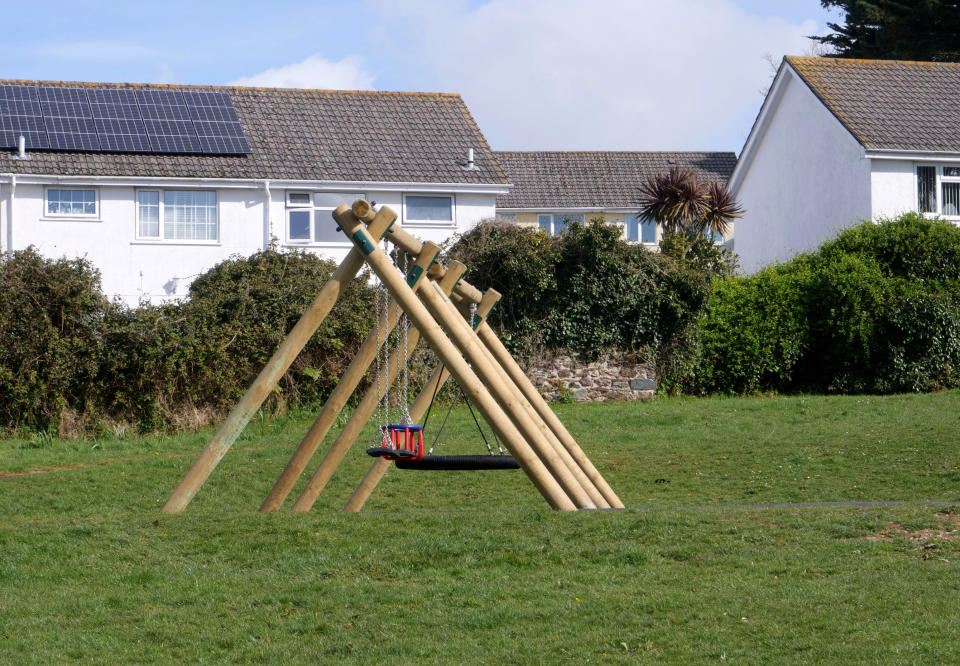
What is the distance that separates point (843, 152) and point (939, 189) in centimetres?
282

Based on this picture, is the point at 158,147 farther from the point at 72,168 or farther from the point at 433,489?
the point at 433,489

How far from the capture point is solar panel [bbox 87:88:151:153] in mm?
28859

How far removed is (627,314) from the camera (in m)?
24.5

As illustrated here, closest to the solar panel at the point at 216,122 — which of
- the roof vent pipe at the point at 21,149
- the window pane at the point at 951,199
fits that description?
the roof vent pipe at the point at 21,149

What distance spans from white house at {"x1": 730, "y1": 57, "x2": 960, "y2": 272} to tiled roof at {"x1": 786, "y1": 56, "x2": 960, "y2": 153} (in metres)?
0.03

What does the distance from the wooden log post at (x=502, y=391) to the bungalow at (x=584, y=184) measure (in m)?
33.9

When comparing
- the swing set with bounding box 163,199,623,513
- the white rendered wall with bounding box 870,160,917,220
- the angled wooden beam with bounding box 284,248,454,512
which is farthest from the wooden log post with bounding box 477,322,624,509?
the white rendered wall with bounding box 870,160,917,220

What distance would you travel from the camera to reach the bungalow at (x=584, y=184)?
147 ft

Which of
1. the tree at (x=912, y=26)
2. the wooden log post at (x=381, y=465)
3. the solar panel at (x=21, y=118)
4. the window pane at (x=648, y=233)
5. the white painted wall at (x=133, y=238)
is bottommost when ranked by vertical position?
the wooden log post at (x=381, y=465)

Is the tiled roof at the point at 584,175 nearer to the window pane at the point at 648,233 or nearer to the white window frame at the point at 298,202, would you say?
the window pane at the point at 648,233

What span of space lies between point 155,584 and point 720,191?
26.2 metres

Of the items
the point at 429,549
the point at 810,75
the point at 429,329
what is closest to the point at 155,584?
the point at 429,549

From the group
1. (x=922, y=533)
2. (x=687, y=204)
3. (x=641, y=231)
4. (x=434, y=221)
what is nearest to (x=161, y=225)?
(x=434, y=221)

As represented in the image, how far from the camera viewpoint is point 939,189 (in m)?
31.7
